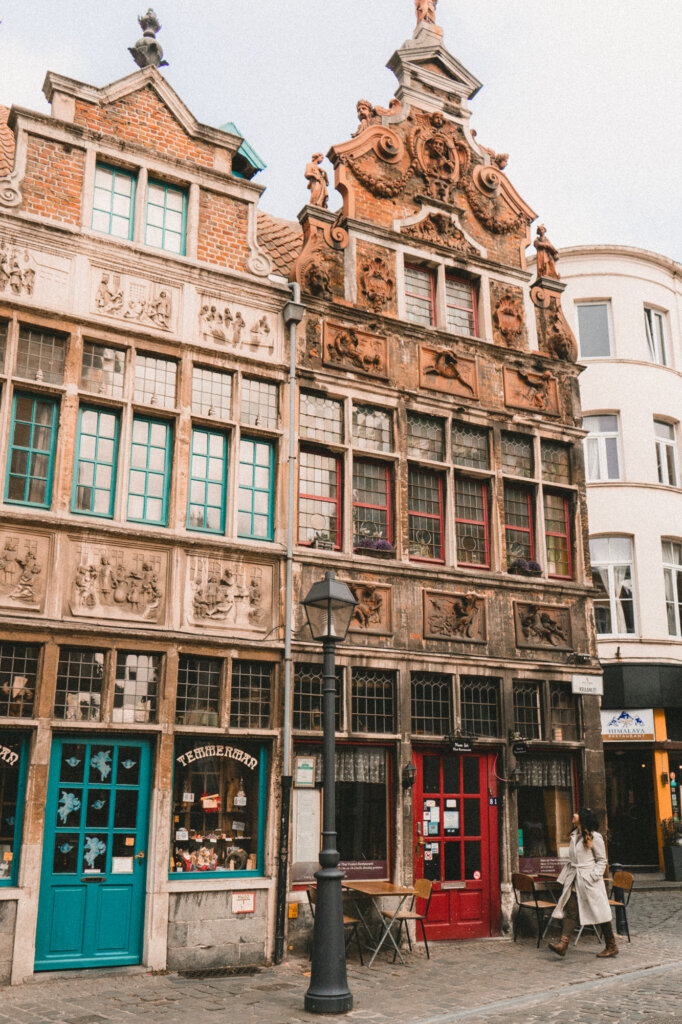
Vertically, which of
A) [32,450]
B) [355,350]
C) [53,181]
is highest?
[53,181]

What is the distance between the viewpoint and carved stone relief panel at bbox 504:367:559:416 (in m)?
15.2

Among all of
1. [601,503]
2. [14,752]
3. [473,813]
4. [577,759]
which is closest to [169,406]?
[14,752]

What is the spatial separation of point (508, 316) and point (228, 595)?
22.7ft

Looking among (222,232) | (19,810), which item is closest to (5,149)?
(222,232)

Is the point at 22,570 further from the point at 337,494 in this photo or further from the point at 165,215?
the point at 165,215

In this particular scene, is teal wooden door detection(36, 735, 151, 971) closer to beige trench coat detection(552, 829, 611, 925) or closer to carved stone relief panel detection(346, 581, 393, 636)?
carved stone relief panel detection(346, 581, 393, 636)

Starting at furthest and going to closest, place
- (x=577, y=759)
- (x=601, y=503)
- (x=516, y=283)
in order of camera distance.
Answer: (x=601, y=503), (x=516, y=283), (x=577, y=759)

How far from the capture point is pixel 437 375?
1452 centimetres

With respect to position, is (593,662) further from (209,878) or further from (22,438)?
(22,438)

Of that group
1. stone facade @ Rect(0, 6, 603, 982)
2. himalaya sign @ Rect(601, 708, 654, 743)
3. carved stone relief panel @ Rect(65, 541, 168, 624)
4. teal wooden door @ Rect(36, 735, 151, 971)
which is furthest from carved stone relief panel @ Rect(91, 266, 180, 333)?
himalaya sign @ Rect(601, 708, 654, 743)

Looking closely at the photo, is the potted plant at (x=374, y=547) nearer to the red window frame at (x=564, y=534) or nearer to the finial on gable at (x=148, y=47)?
the red window frame at (x=564, y=534)

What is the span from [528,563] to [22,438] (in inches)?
298

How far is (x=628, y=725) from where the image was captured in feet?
70.1

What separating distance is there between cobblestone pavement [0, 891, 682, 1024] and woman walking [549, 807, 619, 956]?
285mm
